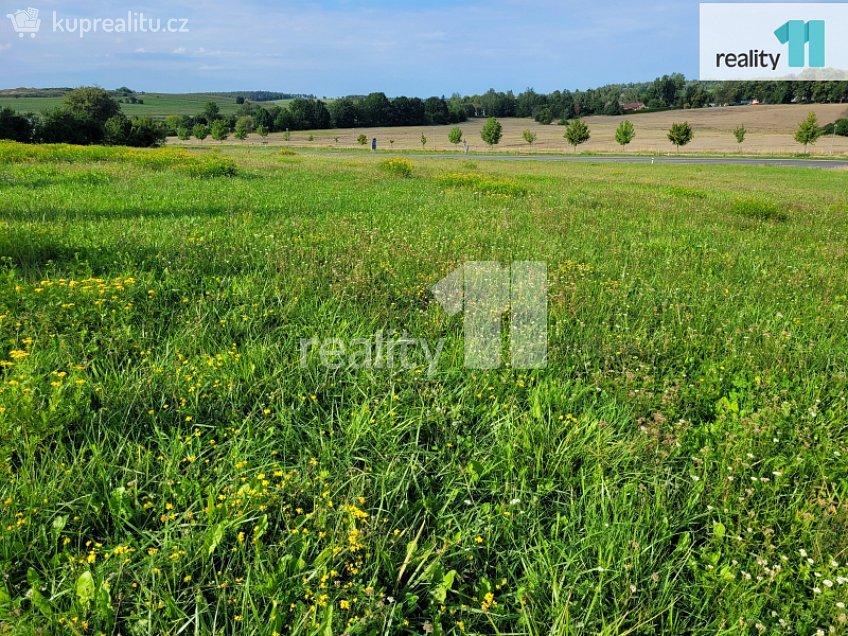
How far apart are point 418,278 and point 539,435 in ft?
9.76

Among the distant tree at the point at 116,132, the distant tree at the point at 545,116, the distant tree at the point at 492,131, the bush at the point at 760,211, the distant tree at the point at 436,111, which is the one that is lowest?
the bush at the point at 760,211

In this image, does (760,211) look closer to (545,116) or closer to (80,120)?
(80,120)

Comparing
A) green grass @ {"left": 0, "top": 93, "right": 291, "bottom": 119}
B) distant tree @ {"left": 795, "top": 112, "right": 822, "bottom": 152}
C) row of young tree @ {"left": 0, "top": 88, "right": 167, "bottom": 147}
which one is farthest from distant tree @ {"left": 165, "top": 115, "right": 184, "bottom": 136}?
distant tree @ {"left": 795, "top": 112, "right": 822, "bottom": 152}

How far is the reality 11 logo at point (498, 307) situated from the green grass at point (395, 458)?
14 centimetres

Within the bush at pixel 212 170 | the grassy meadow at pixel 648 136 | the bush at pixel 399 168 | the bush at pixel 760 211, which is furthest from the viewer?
the grassy meadow at pixel 648 136

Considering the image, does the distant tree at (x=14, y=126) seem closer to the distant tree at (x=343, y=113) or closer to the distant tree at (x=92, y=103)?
the distant tree at (x=92, y=103)

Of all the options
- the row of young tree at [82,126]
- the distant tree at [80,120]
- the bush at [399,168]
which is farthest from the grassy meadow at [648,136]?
the bush at [399,168]

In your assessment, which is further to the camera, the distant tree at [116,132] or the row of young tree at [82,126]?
the distant tree at [116,132]

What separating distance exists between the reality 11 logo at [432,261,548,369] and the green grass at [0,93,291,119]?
4241 inches

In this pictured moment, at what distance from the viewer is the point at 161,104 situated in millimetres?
129875

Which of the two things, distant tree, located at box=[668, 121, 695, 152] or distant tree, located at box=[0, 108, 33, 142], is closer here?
distant tree, located at box=[0, 108, 33, 142]

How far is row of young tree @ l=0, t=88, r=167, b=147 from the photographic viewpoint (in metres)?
50.1

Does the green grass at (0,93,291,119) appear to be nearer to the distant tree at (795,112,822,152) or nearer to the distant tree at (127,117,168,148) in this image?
the distant tree at (127,117,168,148)

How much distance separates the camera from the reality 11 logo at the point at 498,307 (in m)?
4.02
